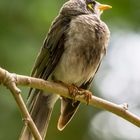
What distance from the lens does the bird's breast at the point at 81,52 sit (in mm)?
7961

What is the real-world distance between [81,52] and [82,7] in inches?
33.3

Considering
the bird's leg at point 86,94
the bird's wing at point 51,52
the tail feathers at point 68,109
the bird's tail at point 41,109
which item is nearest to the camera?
the bird's leg at point 86,94

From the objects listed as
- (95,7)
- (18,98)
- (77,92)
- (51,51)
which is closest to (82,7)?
(95,7)

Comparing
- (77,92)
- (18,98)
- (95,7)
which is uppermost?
(95,7)

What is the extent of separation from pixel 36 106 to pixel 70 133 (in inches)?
84.9

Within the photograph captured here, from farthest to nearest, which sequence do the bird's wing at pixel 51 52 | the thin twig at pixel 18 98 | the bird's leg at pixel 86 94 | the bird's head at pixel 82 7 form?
the bird's head at pixel 82 7 → the bird's wing at pixel 51 52 → the bird's leg at pixel 86 94 → the thin twig at pixel 18 98

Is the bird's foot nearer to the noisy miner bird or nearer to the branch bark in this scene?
the branch bark

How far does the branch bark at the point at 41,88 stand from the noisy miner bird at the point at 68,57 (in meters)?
0.45

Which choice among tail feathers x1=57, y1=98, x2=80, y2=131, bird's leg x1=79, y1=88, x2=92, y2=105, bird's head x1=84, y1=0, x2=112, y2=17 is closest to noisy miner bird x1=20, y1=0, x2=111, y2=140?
tail feathers x1=57, y1=98, x2=80, y2=131

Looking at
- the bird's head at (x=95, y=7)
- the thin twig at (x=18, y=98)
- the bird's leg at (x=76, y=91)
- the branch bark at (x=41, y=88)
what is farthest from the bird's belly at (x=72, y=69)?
the thin twig at (x=18, y=98)

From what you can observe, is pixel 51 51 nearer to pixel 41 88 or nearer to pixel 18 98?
pixel 41 88

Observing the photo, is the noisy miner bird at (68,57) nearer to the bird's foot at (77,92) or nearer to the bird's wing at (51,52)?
the bird's wing at (51,52)

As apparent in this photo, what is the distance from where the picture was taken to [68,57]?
26.2 feet

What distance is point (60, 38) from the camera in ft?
26.5
